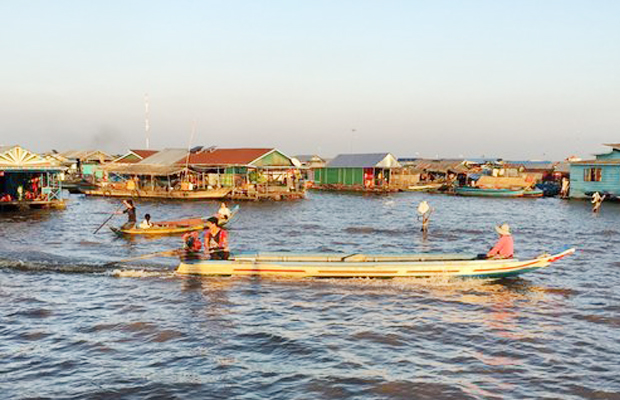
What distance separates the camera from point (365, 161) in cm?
6850

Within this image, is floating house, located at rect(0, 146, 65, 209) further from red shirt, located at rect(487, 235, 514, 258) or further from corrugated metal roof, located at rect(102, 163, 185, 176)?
red shirt, located at rect(487, 235, 514, 258)

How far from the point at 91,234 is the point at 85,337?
17461 millimetres

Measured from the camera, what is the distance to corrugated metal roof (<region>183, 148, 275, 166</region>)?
51.2 meters

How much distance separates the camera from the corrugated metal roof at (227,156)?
168 ft

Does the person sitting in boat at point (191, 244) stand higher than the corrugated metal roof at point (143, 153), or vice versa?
the corrugated metal roof at point (143, 153)

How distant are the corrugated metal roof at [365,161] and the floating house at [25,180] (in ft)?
118

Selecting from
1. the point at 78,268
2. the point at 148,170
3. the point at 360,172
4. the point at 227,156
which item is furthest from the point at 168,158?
the point at 78,268

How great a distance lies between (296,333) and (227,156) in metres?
41.8

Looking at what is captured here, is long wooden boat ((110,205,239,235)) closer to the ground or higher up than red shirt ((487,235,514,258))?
closer to the ground

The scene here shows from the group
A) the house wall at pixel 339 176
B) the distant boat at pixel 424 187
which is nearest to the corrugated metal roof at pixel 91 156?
the house wall at pixel 339 176

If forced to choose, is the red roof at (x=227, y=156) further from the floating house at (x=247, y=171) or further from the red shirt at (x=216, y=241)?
the red shirt at (x=216, y=241)

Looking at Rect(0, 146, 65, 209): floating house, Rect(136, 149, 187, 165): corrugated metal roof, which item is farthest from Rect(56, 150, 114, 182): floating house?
Rect(0, 146, 65, 209): floating house

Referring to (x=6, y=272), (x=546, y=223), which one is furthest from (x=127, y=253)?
(x=546, y=223)

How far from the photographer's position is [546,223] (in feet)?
122
